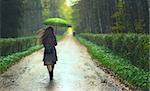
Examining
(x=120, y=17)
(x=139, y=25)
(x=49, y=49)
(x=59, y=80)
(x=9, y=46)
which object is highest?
(x=120, y=17)

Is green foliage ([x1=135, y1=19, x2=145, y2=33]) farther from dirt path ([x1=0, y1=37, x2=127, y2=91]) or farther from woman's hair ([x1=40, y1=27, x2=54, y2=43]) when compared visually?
woman's hair ([x1=40, y1=27, x2=54, y2=43])

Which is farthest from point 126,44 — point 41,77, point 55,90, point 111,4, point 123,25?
point 111,4

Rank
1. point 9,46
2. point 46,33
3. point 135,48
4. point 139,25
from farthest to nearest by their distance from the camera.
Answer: point 139,25
point 9,46
point 135,48
point 46,33

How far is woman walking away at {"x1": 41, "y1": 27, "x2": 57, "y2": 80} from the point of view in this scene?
12984mm

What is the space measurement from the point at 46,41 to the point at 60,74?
1773 millimetres

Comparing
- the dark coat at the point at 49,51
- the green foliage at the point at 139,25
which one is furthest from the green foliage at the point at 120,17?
the dark coat at the point at 49,51

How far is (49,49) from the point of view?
42.9ft

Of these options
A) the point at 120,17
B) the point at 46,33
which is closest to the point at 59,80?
the point at 46,33

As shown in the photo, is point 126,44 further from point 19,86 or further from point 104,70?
point 19,86

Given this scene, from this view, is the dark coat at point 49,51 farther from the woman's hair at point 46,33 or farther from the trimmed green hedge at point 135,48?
the trimmed green hedge at point 135,48

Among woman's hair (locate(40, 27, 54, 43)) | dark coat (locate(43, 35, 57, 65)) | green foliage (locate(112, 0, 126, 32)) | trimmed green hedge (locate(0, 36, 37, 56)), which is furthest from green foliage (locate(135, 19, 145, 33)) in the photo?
dark coat (locate(43, 35, 57, 65))

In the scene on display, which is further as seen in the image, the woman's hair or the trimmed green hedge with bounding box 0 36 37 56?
the trimmed green hedge with bounding box 0 36 37 56

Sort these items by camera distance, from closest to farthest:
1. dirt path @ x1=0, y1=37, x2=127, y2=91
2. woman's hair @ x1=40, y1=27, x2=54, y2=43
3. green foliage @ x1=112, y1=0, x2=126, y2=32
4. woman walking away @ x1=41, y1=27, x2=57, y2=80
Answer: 1. dirt path @ x1=0, y1=37, x2=127, y2=91
2. woman walking away @ x1=41, y1=27, x2=57, y2=80
3. woman's hair @ x1=40, y1=27, x2=54, y2=43
4. green foliage @ x1=112, y1=0, x2=126, y2=32

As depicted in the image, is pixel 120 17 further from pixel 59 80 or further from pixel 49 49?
pixel 59 80
